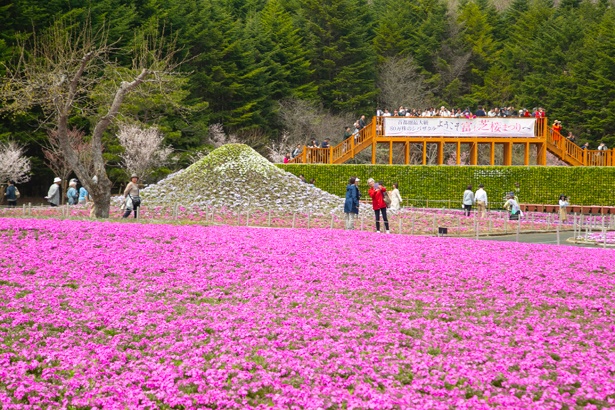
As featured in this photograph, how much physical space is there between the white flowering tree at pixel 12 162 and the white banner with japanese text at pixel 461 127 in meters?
23.2

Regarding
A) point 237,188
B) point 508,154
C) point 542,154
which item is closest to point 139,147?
point 237,188

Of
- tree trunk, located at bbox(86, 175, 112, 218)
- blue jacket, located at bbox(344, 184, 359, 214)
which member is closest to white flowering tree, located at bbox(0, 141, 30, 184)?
tree trunk, located at bbox(86, 175, 112, 218)

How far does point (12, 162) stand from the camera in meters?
48.9

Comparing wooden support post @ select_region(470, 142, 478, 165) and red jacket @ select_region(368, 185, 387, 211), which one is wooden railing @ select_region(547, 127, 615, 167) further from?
red jacket @ select_region(368, 185, 387, 211)

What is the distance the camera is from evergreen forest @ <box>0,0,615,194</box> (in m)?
62.4

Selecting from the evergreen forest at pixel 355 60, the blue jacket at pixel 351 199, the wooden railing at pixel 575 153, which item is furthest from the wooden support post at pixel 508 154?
the blue jacket at pixel 351 199

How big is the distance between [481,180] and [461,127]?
3296mm

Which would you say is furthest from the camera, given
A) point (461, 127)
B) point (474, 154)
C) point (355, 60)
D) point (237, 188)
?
point (355, 60)

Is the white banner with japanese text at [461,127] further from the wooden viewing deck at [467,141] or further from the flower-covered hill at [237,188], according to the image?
the flower-covered hill at [237,188]

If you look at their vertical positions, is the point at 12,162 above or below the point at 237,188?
above

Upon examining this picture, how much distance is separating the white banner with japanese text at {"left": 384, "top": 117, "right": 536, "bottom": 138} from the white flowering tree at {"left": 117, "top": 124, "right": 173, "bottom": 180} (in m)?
16.9

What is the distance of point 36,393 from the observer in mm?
8484

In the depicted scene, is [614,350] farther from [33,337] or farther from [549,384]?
[33,337]

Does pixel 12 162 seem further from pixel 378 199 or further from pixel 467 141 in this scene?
pixel 378 199
